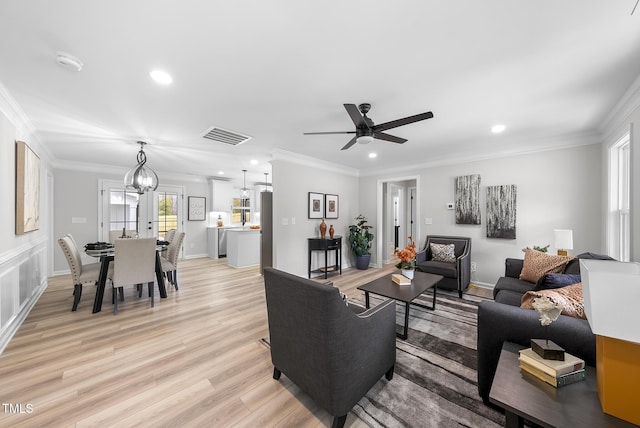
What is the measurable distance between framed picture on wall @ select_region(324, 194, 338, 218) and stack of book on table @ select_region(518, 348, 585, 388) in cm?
433

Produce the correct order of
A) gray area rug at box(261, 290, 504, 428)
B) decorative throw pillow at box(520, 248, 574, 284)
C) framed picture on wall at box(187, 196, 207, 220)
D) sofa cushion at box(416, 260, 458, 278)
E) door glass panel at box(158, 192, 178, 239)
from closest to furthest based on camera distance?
gray area rug at box(261, 290, 504, 428)
decorative throw pillow at box(520, 248, 574, 284)
sofa cushion at box(416, 260, 458, 278)
door glass panel at box(158, 192, 178, 239)
framed picture on wall at box(187, 196, 207, 220)

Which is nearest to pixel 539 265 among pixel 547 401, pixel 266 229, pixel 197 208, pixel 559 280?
pixel 559 280

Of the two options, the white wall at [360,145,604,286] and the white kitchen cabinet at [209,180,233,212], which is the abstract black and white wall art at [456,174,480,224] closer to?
the white wall at [360,145,604,286]

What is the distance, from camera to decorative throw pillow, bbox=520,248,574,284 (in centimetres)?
265

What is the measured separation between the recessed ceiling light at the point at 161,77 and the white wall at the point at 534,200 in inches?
180

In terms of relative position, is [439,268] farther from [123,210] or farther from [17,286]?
[123,210]

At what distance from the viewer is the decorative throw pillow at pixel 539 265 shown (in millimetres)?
2646

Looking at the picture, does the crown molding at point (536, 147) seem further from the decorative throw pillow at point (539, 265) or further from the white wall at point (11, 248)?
the white wall at point (11, 248)

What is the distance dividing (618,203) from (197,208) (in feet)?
27.4

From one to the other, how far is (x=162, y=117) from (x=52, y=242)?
4522mm

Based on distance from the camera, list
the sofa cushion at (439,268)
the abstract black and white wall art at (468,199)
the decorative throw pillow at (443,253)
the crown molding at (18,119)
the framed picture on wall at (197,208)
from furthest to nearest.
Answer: the framed picture on wall at (197,208) < the abstract black and white wall art at (468,199) < the decorative throw pillow at (443,253) < the sofa cushion at (439,268) < the crown molding at (18,119)

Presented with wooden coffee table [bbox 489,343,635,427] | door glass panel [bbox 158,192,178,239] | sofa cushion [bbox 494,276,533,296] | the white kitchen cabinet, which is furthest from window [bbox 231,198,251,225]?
wooden coffee table [bbox 489,343,635,427]

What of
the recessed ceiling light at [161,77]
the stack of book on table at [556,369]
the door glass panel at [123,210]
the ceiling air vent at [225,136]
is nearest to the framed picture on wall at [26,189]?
the ceiling air vent at [225,136]

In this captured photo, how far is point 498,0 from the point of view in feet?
4.38
